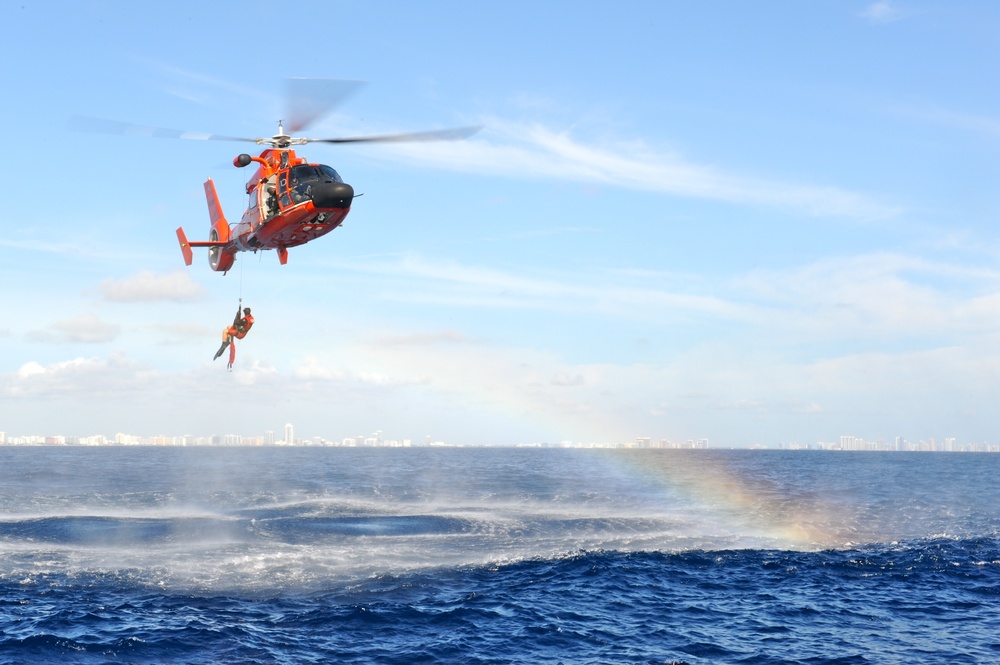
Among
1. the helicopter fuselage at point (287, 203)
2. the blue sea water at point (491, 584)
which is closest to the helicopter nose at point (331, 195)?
the helicopter fuselage at point (287, 203)

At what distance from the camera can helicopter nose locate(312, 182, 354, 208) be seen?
3356cm

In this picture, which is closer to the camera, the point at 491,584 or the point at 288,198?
the point at 288,198

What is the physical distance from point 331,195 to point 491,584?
22.7 metres

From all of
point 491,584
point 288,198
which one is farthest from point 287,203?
point 491,584

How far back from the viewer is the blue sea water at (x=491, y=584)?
33906mm

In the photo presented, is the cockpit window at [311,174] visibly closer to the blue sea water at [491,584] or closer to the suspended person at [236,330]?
the suspended person at [236,330]

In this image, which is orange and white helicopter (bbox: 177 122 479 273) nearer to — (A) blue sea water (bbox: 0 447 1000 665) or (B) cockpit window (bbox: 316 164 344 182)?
(B) cockpit window (bbox: 316 164 344 182)

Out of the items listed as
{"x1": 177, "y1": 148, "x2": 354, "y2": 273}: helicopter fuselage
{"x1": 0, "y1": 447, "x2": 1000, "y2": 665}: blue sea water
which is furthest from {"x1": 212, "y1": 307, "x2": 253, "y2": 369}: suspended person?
{"x1": 0, "y1": 447, "x2": 1000, "y2": 665}: blue sea water

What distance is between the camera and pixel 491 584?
44.2 metres

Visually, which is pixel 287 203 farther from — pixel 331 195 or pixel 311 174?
pixel 331 195

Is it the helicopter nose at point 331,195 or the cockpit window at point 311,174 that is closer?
the helicopter nose at point 331,195

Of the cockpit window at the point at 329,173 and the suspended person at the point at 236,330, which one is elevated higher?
the cockpit window at the point at 329,173

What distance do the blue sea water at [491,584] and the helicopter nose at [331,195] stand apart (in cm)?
1772

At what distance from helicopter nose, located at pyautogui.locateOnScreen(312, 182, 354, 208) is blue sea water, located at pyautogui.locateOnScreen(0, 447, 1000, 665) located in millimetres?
17719
